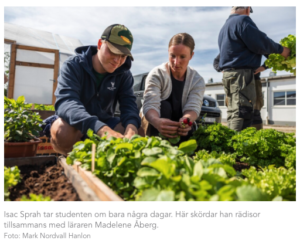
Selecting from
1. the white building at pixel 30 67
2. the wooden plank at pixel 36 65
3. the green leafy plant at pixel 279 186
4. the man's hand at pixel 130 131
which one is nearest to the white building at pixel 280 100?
the white building at pixel 30 67

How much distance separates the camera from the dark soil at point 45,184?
1255 mm

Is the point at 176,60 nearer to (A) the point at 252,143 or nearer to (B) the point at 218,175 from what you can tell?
(A) the point at 252,143

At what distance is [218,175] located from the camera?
3.01 feet

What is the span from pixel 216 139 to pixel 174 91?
0.78 meters

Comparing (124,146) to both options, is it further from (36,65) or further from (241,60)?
(36,65)

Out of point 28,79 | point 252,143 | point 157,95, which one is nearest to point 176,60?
point 157,95

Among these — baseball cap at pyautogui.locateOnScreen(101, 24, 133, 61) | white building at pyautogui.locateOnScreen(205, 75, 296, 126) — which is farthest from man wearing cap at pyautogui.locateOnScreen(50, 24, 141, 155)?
white building at pyautogui.locateOnScreen(205, 75, 296, 126)

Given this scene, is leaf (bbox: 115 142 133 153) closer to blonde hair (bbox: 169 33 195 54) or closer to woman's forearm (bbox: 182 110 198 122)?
woman's forearm (bbox: 182 110 198 122)

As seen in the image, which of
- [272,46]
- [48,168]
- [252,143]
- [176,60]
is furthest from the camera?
[272,46]

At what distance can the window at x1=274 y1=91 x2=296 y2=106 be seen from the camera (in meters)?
17.7

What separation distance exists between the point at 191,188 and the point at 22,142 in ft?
5.08

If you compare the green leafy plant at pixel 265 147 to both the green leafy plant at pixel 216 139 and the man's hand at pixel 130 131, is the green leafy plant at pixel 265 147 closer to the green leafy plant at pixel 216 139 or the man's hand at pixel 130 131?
the green leafy plant at pixel 216 139

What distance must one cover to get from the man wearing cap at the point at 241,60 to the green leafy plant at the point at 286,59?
59mm

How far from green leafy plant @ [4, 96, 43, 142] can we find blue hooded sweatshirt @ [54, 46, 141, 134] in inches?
9.5
